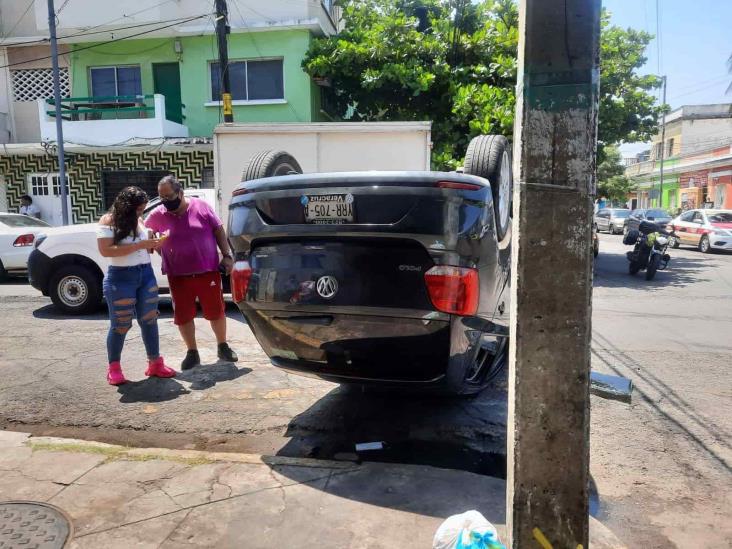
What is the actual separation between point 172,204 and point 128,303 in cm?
92

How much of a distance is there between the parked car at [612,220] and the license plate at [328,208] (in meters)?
29.7

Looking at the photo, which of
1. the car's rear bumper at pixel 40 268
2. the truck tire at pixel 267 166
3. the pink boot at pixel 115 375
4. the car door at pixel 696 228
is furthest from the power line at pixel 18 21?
the car door at pixel 696 228

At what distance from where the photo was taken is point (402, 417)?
420cm

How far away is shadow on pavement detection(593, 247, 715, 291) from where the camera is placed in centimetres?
1162

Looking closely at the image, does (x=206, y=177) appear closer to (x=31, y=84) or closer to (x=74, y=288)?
(x=31, y=84)

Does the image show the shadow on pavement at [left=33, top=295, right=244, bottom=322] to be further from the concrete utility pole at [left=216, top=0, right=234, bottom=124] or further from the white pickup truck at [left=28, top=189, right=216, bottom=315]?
the concrete utility pole at [left=216, top=0, right=234, bottom=124]

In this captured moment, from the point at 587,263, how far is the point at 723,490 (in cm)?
209

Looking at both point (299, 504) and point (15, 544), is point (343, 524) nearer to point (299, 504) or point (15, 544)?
point (299, 504)

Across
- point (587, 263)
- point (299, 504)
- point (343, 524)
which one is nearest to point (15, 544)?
point (299, 504)

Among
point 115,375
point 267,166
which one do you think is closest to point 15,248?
point 115,375

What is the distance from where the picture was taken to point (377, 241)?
306 centimetres

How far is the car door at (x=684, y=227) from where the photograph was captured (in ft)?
66.4

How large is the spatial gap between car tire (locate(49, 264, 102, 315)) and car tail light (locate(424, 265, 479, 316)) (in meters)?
6.28

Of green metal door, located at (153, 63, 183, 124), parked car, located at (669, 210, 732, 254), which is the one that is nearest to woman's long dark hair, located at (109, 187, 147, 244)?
green metal door, located at (153, 63, 183, 124)
